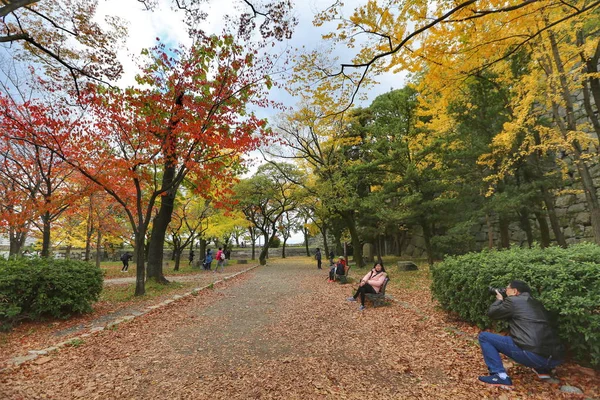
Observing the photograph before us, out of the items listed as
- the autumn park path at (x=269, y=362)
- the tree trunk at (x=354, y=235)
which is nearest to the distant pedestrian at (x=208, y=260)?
the tree trunk at (x=354, y=235)

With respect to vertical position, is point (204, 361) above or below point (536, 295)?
below

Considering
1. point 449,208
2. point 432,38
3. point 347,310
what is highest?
point 432,38

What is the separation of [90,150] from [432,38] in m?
10.4

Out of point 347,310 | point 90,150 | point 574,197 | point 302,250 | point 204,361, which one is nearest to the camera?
point 204,361

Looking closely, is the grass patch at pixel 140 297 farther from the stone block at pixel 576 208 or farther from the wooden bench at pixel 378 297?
the stone block at pixel 576 208

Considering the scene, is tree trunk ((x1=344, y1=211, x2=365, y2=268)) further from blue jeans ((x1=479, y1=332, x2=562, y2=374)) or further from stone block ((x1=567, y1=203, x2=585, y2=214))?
blue jeans ((x1=479, y1=332, x2=562, y2=374))

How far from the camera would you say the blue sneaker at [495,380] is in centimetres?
300

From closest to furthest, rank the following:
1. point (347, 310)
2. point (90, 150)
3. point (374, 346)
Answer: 1. point (374, 346)
2. point (347, 310)
3. point (90, 150)

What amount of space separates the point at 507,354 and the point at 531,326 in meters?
0.38

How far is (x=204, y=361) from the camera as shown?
3.84 metres

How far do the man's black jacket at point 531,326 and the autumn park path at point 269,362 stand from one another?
403 mm

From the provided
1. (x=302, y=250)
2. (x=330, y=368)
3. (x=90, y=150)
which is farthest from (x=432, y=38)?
(x=302, y=250)

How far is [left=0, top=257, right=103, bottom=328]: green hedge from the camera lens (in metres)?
5.25

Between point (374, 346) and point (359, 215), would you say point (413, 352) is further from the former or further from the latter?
point (359, 215)
